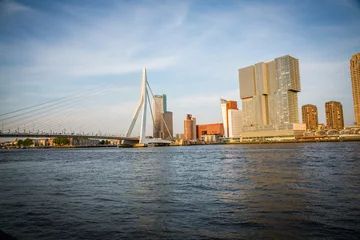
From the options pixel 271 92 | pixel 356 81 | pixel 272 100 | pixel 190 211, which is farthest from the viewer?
pixel 271 92

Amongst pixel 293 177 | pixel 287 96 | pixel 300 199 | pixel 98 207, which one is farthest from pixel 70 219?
pixel 287 96

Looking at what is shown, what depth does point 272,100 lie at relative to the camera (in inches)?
6880

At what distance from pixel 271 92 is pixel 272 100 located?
574 cm

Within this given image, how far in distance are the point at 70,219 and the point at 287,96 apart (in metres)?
173

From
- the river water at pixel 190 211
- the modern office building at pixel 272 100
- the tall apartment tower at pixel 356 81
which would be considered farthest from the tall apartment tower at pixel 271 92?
the river water at pixel 190 211

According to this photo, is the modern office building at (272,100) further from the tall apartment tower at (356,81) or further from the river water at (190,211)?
the river water at (190,211)

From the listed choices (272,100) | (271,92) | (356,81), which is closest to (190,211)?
(272,100)

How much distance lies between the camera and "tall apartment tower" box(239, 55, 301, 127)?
167250 millimetres

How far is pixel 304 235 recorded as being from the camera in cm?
690

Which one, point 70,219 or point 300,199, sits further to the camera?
point 300,199

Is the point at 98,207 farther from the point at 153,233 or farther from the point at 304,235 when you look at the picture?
the point at 304,235

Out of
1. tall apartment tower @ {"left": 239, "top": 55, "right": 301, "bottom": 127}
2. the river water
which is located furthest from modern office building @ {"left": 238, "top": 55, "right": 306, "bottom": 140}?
the river water

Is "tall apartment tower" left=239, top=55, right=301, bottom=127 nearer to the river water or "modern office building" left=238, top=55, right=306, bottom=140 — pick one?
"modern office building" left=238, top=55, right=306, bottom=140

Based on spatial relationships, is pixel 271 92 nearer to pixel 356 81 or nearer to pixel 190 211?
pixel 356 81
